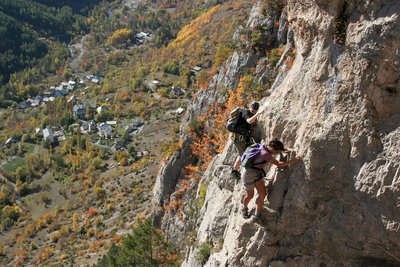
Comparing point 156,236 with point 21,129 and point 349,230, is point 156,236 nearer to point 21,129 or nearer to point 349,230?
point 349,230

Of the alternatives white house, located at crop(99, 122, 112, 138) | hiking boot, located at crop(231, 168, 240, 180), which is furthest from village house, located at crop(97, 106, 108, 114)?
hiking boot, located at crop(231, 168, 240, 180)

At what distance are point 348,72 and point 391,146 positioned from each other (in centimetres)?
230

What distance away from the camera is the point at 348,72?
38.8 feet

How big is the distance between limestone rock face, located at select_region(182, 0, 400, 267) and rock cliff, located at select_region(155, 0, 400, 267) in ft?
0.09

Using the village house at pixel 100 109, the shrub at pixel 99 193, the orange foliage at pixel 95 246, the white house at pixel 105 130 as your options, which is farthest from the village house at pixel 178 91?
the orange foliage at pixel 95 246

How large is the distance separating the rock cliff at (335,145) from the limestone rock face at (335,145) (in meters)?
0.03

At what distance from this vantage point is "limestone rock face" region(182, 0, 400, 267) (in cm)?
1112

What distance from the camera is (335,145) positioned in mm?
12203

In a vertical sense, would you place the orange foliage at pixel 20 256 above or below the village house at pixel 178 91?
below

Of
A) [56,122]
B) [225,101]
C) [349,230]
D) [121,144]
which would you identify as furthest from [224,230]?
[56,122]

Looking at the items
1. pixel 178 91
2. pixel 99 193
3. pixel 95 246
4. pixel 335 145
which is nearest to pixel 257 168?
pixel 335 145

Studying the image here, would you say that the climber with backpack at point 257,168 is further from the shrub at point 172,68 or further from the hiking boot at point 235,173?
the shrub at point 172,68

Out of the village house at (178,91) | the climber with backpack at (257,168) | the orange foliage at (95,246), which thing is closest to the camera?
the climber with backpack at (257,168)

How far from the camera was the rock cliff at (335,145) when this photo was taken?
36.5 feet
